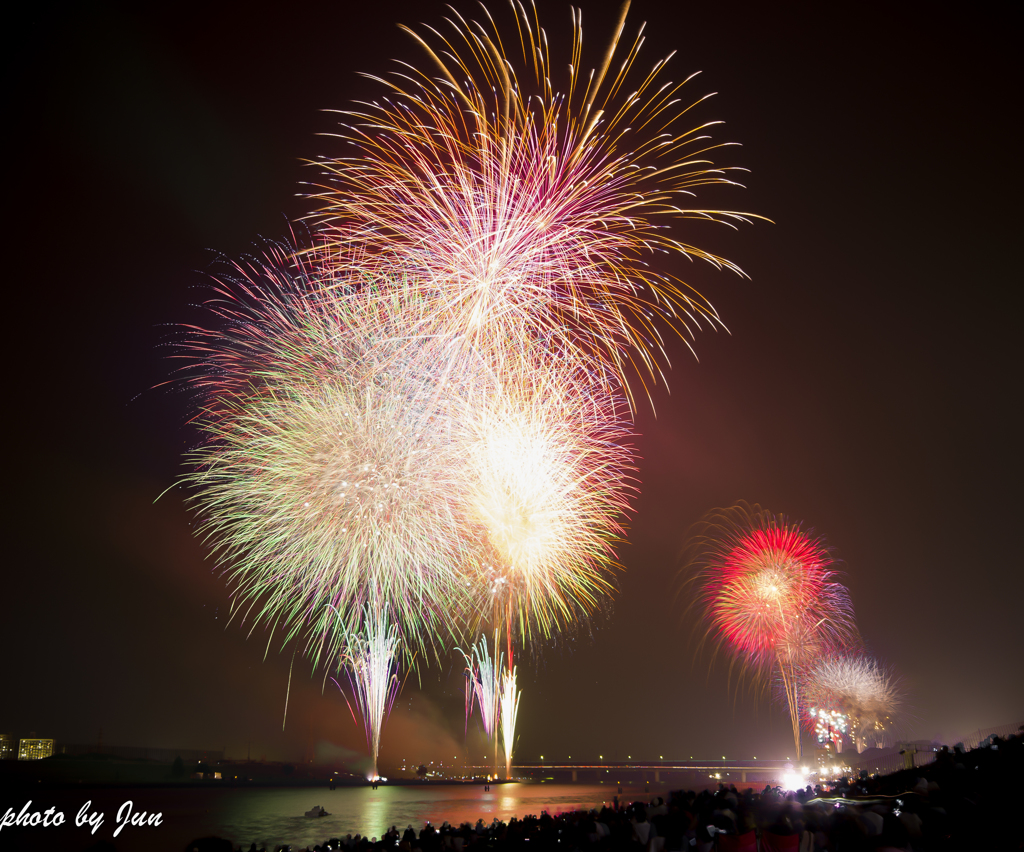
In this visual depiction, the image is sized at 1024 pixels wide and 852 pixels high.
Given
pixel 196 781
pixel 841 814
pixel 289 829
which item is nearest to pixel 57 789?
pixel 196 781

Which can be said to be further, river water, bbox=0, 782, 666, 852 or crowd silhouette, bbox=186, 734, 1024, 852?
river water, bbox=0, 782, 666, 852

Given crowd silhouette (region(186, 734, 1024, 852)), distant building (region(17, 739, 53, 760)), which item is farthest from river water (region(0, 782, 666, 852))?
distant building (region(17, 739, 53, 760))

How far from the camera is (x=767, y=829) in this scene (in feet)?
34.2

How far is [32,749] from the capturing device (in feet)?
327

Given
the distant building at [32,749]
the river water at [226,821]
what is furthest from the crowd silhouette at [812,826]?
the distant building at [32,749]

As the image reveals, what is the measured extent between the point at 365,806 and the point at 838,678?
4578 cm

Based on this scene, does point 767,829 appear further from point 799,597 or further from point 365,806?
point 365,806

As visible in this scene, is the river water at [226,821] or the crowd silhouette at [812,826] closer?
the crowd silhouette at [812,826]

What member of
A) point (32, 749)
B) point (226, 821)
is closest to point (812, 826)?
point (226, 821)

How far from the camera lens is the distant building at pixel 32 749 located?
323ft

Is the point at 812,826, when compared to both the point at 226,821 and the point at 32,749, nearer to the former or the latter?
the point at 226,821

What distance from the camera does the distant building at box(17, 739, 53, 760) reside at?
9850 cm

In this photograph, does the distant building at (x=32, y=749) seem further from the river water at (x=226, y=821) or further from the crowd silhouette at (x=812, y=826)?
the crowd silhouette at (x=812, y=826)

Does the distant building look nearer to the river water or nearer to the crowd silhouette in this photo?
the river water
